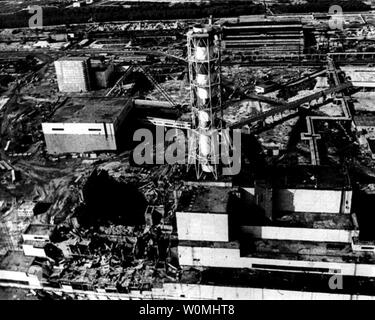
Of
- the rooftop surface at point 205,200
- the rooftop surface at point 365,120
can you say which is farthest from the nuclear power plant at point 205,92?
the rooftop surface at point 365,120

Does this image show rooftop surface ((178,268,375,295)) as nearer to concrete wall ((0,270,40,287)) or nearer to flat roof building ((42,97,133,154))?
concrete wall ((0,270,40,287))

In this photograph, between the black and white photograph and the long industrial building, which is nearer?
the black and white photograph

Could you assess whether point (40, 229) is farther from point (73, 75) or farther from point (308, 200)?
point (73, 75)

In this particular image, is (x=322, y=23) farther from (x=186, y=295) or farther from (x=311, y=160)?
(x=186, y=295)

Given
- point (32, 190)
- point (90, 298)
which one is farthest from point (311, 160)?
point (32, 190)

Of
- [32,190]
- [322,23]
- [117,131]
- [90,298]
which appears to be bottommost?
[90,298]
